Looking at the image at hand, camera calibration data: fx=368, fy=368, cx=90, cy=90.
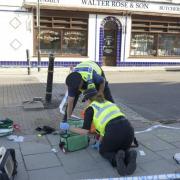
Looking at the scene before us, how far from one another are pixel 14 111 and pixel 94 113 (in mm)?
3659

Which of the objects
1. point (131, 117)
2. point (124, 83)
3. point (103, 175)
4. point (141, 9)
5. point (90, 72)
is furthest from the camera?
point (141, 9)

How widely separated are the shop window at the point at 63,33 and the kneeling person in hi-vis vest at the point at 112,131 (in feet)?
43.5

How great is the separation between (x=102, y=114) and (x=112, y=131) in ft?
0.96

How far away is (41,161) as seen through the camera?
5.29 meters

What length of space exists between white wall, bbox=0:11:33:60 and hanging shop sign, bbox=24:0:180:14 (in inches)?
33.6

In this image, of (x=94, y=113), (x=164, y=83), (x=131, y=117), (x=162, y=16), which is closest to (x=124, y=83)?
(x=164, y=83)

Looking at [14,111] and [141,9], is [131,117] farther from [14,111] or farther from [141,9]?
[141,9]

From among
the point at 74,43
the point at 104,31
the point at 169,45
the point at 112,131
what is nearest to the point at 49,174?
the point at 112,131

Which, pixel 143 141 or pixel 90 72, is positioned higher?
pixel 90 72

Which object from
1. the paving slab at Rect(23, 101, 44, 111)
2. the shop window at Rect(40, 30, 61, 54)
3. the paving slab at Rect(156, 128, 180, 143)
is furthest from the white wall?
the paving slab at Rect(156, 128, 180, 143)

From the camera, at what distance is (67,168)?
5.04m

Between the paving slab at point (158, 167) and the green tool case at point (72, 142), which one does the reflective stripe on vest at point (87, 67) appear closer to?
the green tool case at point (72, 142)

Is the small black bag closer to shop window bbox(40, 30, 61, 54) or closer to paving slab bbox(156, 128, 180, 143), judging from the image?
paving slab bbox(156, 128, 180, 143)

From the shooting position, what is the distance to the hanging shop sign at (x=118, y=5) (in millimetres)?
17966
